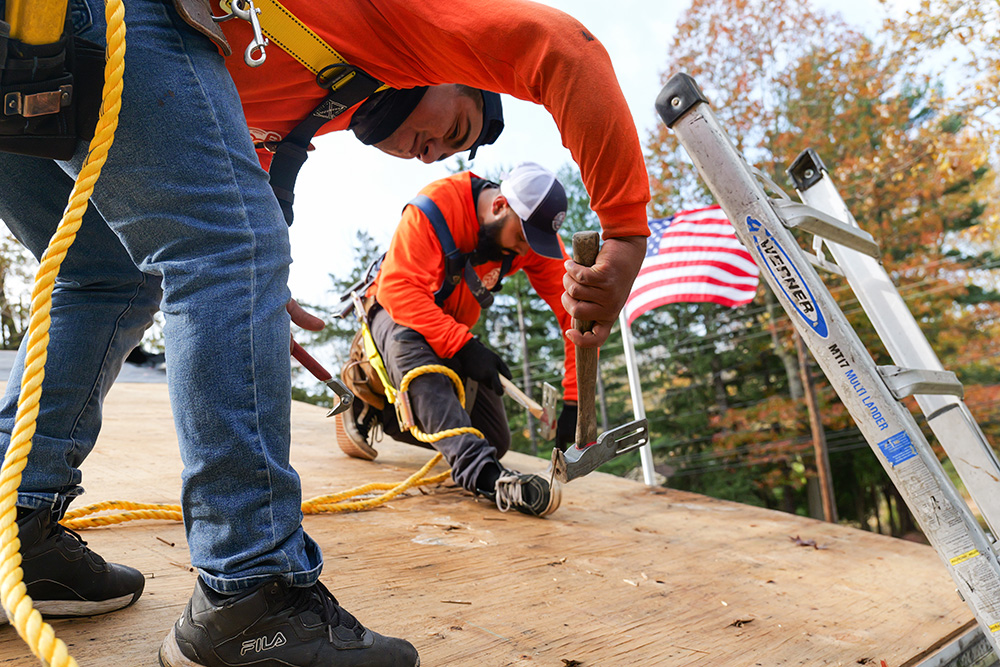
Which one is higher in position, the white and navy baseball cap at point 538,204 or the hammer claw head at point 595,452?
the white and navy baseball cap at point 538,204

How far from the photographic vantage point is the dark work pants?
2490 mm

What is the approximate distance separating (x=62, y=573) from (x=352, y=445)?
218 cm

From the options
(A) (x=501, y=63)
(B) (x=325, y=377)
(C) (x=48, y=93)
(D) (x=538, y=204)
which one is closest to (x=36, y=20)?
(C) (x=48, y=93)

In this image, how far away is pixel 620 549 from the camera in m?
1.98

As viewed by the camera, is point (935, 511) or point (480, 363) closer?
point (935, 511)

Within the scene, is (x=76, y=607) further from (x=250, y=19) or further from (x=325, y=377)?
(x=250, y=19)

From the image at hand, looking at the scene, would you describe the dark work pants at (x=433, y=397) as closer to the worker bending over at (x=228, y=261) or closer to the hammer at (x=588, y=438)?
the hammer at (x=588, y=438)

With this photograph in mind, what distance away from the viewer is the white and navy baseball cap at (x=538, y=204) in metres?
2.97

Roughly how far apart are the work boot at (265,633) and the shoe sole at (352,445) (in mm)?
2303

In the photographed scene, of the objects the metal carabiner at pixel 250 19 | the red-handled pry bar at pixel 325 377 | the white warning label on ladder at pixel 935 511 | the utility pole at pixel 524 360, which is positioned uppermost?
the metal carabiner at pixel 250 19

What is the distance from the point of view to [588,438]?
1.93 metres

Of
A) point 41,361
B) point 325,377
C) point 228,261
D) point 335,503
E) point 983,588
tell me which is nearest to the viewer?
point 41,361

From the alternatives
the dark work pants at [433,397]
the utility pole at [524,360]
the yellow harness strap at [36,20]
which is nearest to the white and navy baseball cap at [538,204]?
the dark work pants at [433,397]

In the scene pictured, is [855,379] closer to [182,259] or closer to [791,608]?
[791,608]
